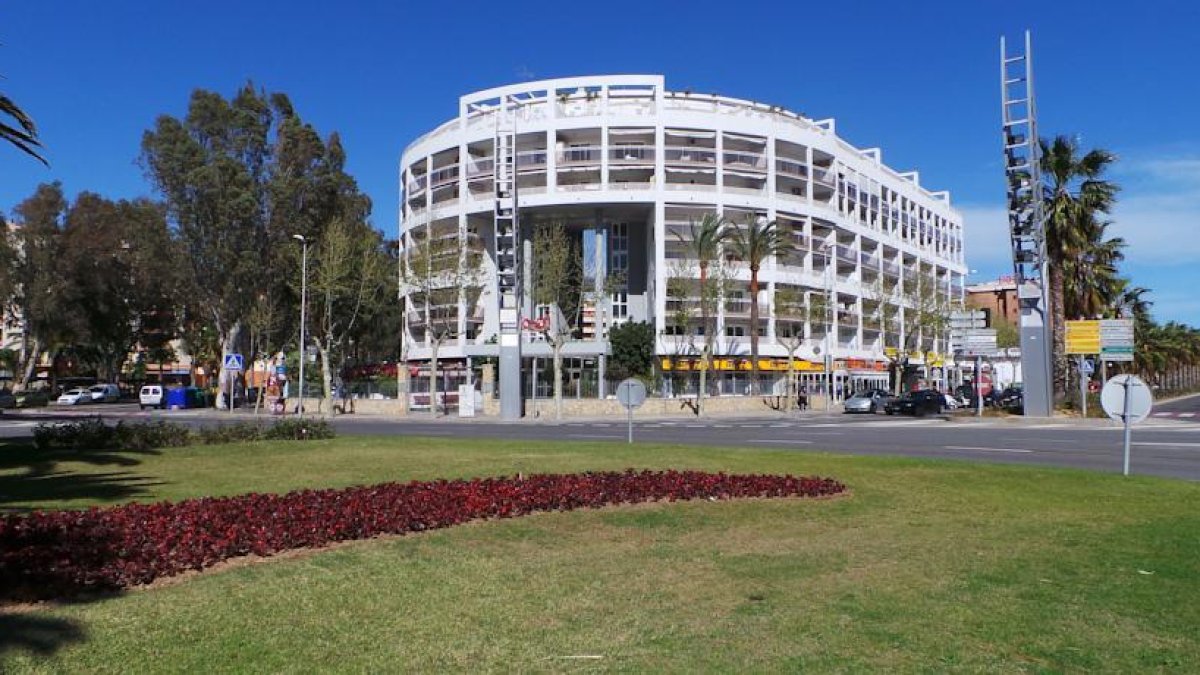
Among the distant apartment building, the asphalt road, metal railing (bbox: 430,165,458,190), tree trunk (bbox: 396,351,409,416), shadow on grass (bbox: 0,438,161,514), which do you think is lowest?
the asphalt road

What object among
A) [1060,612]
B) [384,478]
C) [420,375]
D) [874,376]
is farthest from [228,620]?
[874,376]

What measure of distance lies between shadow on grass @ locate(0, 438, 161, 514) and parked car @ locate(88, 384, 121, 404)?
59.2 metres

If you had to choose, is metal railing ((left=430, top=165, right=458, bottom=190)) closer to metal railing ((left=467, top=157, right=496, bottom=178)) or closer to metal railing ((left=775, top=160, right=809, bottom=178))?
metal railing ((left=467, top=157, right=496, bottom=178))

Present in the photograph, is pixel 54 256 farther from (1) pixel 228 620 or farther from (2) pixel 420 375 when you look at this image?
(1) pixel 228 620

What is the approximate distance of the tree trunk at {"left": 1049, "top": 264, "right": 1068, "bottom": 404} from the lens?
40.6 meters

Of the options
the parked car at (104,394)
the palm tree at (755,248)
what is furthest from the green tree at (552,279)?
the parked car at (104,394)

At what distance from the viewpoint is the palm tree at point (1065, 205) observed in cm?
4047

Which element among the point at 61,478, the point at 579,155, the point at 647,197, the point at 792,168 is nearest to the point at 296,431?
the point at 61,478

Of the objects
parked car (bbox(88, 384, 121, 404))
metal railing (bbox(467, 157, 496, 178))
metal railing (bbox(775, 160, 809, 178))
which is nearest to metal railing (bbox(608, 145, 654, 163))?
metal railing (bbox(467, 157, 496, 178))

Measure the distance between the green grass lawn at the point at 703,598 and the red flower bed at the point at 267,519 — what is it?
330 mm

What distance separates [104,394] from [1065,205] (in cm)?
6996

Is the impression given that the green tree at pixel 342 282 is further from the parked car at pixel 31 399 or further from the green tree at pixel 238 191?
the parked car at pixel 31 399

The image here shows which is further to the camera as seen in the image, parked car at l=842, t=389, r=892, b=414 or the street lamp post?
parked car at l=842, t=389, r=892, b=414

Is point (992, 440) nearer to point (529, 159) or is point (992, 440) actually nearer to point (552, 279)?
point (552, 279)
